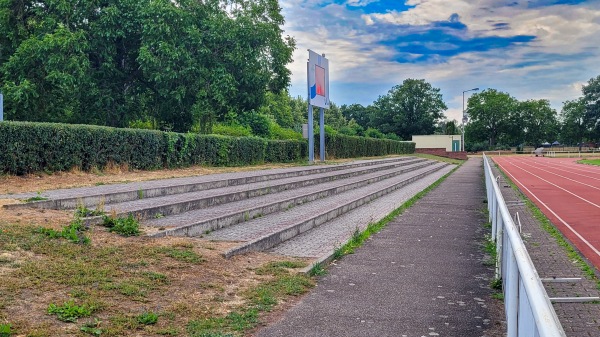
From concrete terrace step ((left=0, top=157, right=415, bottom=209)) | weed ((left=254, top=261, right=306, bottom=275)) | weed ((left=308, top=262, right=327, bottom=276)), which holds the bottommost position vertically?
weed ((left=308, top=262, right=327, bottom=276))

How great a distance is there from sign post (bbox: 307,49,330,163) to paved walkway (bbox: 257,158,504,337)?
1684 centimetres

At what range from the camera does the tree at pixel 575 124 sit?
344 ft

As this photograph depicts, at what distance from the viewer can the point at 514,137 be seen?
105188 mm

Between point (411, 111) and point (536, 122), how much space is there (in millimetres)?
27106

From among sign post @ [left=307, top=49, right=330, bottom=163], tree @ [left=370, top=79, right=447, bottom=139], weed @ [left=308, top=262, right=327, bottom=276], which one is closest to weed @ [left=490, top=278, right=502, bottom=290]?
weed @ [left=308, top=262, right=327, bottom=276]

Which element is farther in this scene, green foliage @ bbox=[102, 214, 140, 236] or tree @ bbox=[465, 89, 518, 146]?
tree @ bbox=[465, 89, 518, 146]

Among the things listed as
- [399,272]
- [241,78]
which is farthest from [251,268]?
[241,78]

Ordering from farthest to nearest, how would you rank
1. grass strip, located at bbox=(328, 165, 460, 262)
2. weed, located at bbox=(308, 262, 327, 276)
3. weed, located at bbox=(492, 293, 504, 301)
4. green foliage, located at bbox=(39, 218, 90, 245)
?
1. grass strip, located at bbox=(328, 165, 460, 262)
2. weed, located at bbox=(308, 262, 327, 276)
3. green foliage, located at bbox=(39, 218, 90, 245)
4. weed, located at bbox=(492, 293, 504, 301)

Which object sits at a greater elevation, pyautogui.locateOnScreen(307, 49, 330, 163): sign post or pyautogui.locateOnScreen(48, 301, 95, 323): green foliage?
pyautogui.locateOnScreen(307, 49, 330, 163): sign post

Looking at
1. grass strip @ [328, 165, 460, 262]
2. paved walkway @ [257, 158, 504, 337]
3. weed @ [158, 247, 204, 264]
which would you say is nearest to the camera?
paved walkway @ [257, 158, 504, 337]

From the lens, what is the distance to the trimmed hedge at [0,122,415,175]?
11.8m

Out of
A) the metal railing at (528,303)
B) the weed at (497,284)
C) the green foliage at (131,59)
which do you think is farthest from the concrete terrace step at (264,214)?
the green foliage at (131,59)

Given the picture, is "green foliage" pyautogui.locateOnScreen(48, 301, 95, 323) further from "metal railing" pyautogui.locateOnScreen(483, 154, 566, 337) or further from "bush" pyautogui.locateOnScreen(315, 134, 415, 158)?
"bush" pyautogui.locateOnScreen(315, 134, 415, 158)

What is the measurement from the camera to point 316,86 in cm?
2602
